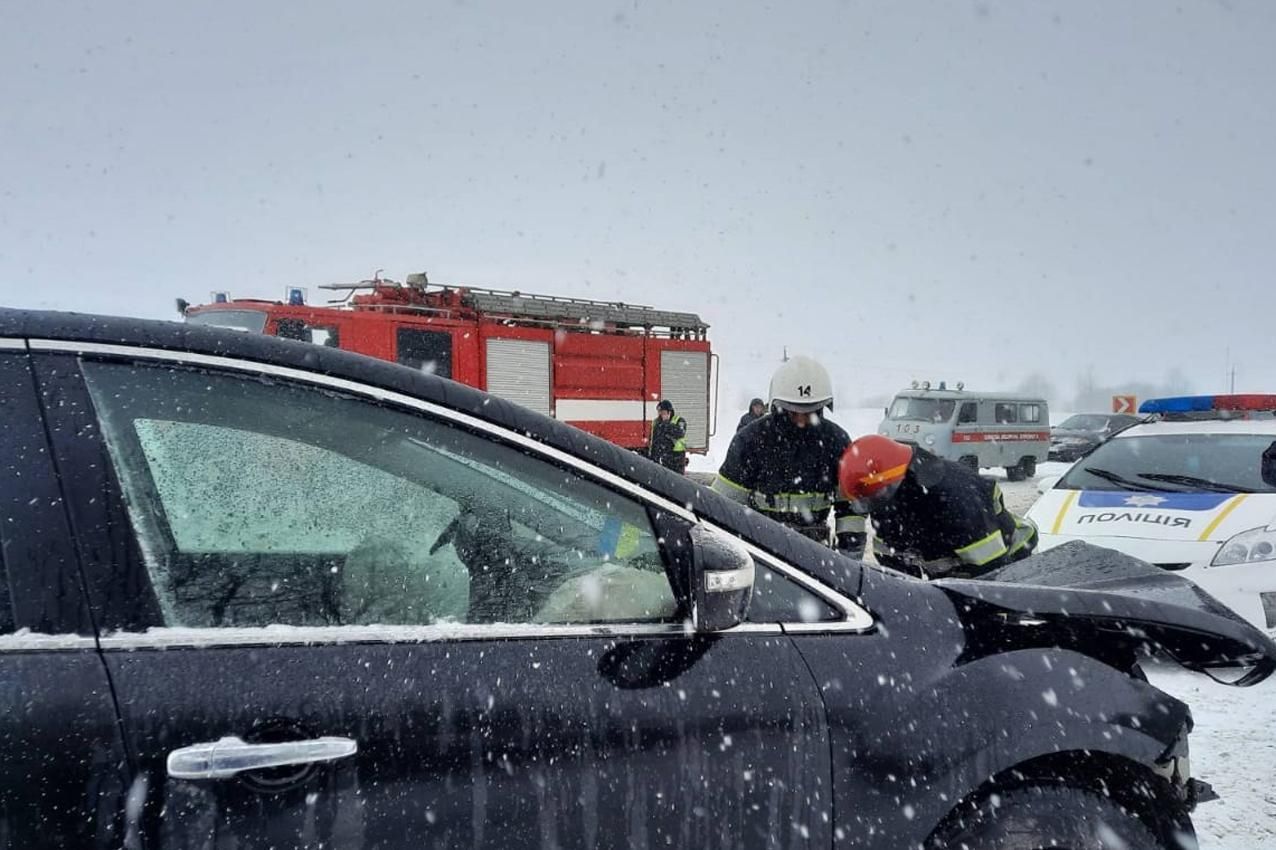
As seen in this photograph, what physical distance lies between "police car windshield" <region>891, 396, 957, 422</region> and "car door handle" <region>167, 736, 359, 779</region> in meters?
17.2

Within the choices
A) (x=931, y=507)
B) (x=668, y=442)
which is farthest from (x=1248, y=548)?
(x=668, y=442)

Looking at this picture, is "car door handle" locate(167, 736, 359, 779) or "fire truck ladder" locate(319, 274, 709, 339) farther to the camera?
"fire truck ladder" locate(319, 274, 709, 339)

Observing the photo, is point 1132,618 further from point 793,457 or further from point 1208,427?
point 1208,427

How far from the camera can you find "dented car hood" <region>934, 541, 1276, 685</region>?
173 cm

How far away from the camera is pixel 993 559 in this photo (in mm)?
3219

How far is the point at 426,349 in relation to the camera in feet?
37.7

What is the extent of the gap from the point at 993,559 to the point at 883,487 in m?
0.51

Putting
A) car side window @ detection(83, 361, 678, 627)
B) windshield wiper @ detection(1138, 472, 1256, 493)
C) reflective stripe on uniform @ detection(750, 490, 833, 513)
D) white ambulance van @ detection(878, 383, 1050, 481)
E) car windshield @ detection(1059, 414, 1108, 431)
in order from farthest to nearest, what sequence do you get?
car windshield @ detection(1059, 414, 1108, 431) < white ambulance van @ detection(878, 383, 1050, 481) < windshield wiper @ detection(1138, 472, 1256, 493) < reflective stripe on uniform @ detection(750, 490, 833, 513) < car side window @ detection(83, 361, 678, 627)

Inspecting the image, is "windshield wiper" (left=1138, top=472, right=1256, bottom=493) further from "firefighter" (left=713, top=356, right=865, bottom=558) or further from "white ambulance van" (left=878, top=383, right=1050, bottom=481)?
"white ambulance van" (left=878, top=383, right=1050, bottom=481)

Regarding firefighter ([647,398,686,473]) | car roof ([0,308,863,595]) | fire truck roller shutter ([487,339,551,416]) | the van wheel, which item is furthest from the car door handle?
fire truck roller shutter ([487,339,551,416])

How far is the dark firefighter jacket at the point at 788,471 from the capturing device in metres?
4.17

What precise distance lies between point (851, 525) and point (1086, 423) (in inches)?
937

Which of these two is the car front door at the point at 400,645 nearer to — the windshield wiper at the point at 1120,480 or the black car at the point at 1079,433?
the windshield wiper at the point at 1120,480

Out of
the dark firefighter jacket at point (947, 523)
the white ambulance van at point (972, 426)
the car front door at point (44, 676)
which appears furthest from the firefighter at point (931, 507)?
the white ambulance van at point (972, 426)
